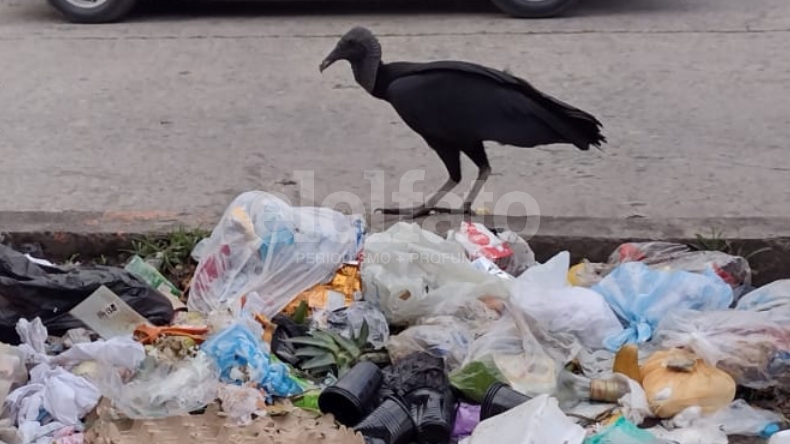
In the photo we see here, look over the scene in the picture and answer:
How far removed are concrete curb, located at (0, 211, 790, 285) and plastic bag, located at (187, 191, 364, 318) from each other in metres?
0.34

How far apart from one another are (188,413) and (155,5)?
231 inches

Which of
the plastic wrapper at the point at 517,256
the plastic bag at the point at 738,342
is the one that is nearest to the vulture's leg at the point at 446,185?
the plastic wrapper at the point at 517,256

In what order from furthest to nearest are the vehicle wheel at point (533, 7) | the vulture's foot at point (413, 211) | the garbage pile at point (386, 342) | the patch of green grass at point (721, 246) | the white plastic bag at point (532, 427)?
the vehicle wheel at point (533, 7) < the vulture's foot at point (413, 211) < the patch of green grass at point (721, 246) < the garbage pile at point (386, 342) < the white plastic bag at point (532, 427)

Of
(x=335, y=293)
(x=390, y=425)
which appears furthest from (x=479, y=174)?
(x=390, y=425)

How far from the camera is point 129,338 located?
340 cm

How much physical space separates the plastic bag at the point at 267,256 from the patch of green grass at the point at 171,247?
0.41ft

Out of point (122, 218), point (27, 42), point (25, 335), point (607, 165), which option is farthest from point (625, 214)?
point (27, 42)

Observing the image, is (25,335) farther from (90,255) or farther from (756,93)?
(756,93)

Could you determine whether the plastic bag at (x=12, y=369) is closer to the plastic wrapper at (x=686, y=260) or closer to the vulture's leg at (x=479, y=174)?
the vulture's leg at (x=479, y=174)

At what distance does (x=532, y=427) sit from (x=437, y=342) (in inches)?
24.9

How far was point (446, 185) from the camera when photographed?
4273 millimetres

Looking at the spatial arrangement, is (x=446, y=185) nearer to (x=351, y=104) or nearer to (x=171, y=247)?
(x=171, y=247)

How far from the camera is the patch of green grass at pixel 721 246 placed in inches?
160

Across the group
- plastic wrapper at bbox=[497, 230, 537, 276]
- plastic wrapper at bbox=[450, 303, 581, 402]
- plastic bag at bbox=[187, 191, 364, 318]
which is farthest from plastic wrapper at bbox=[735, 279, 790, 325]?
plastic bag at bbox=[187, 191, 364, 318]
